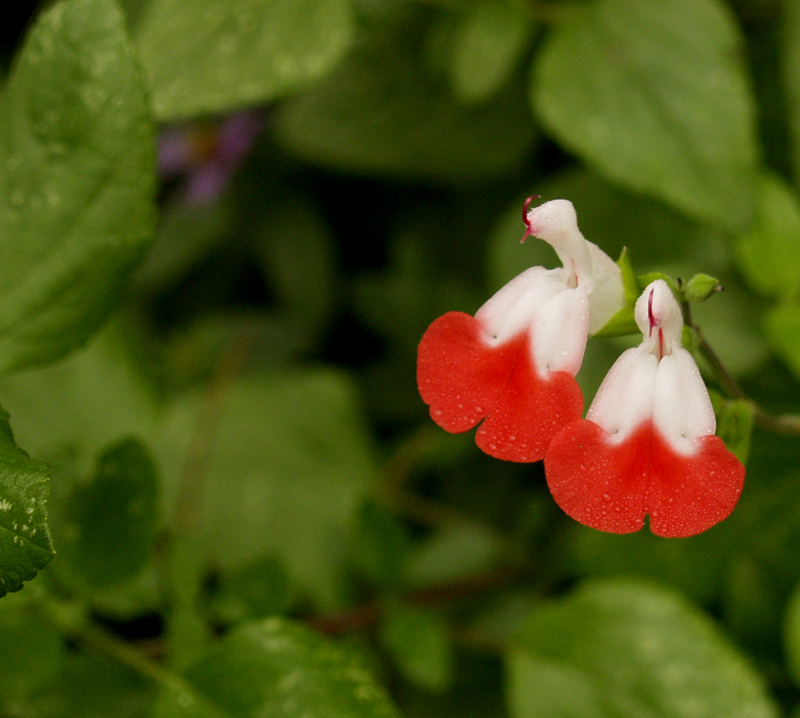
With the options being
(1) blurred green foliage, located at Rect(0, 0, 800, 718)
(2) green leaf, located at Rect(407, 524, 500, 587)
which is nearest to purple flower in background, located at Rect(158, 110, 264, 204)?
(1) blurred green foliage, located at Rect(0, 0, 800, 718)

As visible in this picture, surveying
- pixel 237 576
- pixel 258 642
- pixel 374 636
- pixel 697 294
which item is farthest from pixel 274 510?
pixel 697 294

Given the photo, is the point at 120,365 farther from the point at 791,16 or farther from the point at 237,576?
the point at 791,16

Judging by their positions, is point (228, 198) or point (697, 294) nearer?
point (697, 294)

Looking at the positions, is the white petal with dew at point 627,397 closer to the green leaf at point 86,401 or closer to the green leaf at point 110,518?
the green leaf at point 110,518

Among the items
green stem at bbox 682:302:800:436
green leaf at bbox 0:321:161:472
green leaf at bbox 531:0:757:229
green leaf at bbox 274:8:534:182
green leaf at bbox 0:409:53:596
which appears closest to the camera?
green leaf at bbox 0:409:53:596

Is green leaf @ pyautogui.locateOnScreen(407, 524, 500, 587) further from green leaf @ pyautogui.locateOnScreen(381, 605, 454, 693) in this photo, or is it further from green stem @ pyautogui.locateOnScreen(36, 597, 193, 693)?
green stem @ pyautogui.locateOnScreen(36, 597, 193, 693)

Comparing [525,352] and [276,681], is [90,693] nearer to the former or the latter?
[276,681]

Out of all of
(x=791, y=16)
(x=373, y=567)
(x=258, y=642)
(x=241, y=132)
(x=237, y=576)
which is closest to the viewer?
(x=258, y=642)
